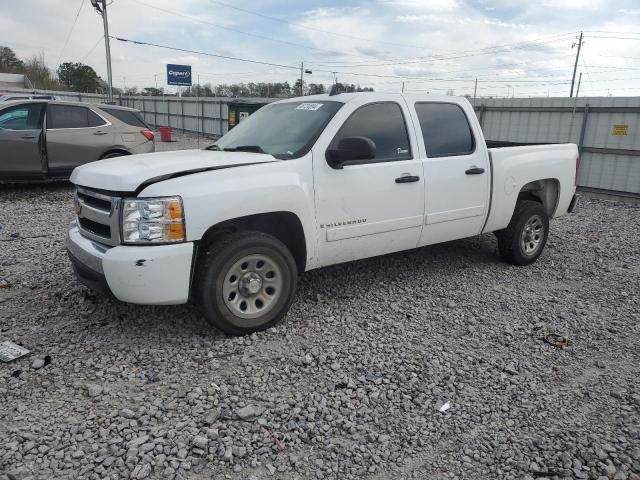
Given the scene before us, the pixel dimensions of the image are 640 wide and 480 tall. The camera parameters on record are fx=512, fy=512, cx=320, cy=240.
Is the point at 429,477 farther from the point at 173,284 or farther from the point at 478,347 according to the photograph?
the point at 173,284

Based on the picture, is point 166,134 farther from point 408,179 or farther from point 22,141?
point 408,179

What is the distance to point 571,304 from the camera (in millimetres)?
4910

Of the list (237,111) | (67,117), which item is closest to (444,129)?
(67,117)

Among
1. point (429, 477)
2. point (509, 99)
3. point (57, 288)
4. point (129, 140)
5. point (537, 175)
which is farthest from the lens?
point (509, 99)

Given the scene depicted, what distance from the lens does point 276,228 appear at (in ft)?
14.0

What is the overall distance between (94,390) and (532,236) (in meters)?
4.98

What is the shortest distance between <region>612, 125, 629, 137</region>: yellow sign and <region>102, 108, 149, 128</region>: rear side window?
10030 millimetres

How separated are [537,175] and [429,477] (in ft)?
14.2

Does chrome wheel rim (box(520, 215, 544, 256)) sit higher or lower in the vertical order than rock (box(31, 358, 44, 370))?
higher

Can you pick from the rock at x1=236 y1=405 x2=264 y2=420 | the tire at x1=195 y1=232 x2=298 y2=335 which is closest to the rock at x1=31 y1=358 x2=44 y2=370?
the tire at x1=195 y1=232 x2=298 y2=335

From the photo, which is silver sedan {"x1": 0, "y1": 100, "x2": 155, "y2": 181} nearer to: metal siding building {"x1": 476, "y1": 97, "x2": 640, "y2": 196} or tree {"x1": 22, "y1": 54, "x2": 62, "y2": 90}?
metal siding building {"x1": 476, "y1": 97, "x2": 640, "y2": 196}

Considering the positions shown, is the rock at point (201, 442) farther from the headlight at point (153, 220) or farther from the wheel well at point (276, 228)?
the wheel well at point (276, 228)

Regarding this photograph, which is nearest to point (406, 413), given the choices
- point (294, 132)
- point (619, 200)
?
point (294, 132)

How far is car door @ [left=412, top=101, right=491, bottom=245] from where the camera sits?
193 inches
